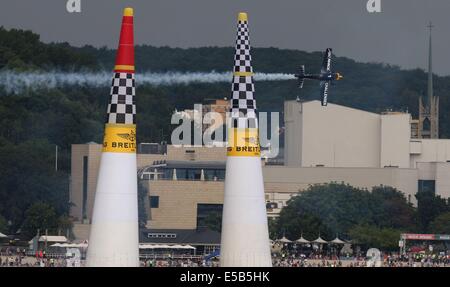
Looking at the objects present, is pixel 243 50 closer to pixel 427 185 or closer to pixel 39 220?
pixel 39 220

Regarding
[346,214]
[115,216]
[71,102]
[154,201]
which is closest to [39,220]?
[154,201]

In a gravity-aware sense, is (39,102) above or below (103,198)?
above

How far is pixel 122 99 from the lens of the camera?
1783 inches

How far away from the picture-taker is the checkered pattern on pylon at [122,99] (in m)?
45.3

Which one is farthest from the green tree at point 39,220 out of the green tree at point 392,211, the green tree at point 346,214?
the green tree at point 392,211

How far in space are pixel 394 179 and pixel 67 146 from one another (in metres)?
30.5

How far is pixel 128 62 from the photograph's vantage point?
4538cm

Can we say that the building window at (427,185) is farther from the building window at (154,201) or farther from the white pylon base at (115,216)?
the white pylon base at (115,216)

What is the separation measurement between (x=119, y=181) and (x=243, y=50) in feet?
19.4

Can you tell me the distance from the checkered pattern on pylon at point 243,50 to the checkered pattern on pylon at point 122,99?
13.0 feet

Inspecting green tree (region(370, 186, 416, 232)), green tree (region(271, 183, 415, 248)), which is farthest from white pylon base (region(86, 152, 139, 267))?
green tree (region(370, 186, 416, 232))

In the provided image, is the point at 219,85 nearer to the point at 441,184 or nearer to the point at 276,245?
the point at 441,184

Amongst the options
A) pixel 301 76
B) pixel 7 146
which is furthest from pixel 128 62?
pixel 7 146

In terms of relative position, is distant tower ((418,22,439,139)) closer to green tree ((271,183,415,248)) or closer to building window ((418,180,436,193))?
building window ((418,180,436,193))
